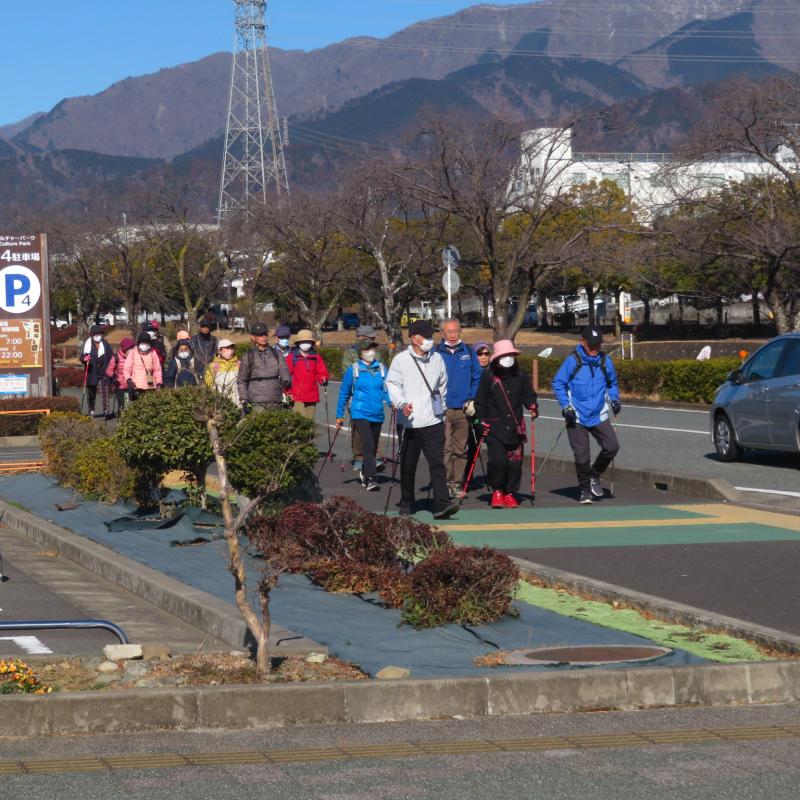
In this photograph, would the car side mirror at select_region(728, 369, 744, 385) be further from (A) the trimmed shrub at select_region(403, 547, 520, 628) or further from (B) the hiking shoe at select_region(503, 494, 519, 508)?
(A) the trimmed shrub at select_region(403, 547, 520, 628)

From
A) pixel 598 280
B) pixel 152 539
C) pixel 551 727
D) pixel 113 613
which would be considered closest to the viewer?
pixel 551 727

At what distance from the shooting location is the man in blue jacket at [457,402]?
15633 mm

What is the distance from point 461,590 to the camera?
8539 millimetres

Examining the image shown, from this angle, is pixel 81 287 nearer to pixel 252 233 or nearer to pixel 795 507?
pixel 252 233

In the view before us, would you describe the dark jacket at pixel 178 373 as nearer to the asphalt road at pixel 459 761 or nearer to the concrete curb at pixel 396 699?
the concrete curb at pixel 396 699

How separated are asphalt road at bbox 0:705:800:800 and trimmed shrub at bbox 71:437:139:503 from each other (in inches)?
325

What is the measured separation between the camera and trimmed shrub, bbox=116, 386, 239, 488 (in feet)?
42.6

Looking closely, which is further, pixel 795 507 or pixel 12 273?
pixel 12 273

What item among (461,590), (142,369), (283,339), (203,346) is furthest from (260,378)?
(142,369)

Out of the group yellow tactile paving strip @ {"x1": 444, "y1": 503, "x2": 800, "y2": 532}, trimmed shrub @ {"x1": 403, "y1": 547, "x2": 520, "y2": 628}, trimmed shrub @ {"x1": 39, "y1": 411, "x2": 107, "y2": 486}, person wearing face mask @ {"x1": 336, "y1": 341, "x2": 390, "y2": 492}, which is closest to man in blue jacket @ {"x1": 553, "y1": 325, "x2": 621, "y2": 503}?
yellow tactile paving strip @ {"x1": 444, "y1": 503, "x2": 800, "y2": 532}

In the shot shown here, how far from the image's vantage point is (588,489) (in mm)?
15164

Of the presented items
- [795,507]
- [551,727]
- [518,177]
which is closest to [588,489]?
[795,507]

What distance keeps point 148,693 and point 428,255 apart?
176ft

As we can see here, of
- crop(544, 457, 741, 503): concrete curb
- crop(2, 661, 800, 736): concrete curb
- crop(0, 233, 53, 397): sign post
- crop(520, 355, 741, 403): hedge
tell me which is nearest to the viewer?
crop(2, 661, 800, 736): concrete curb
